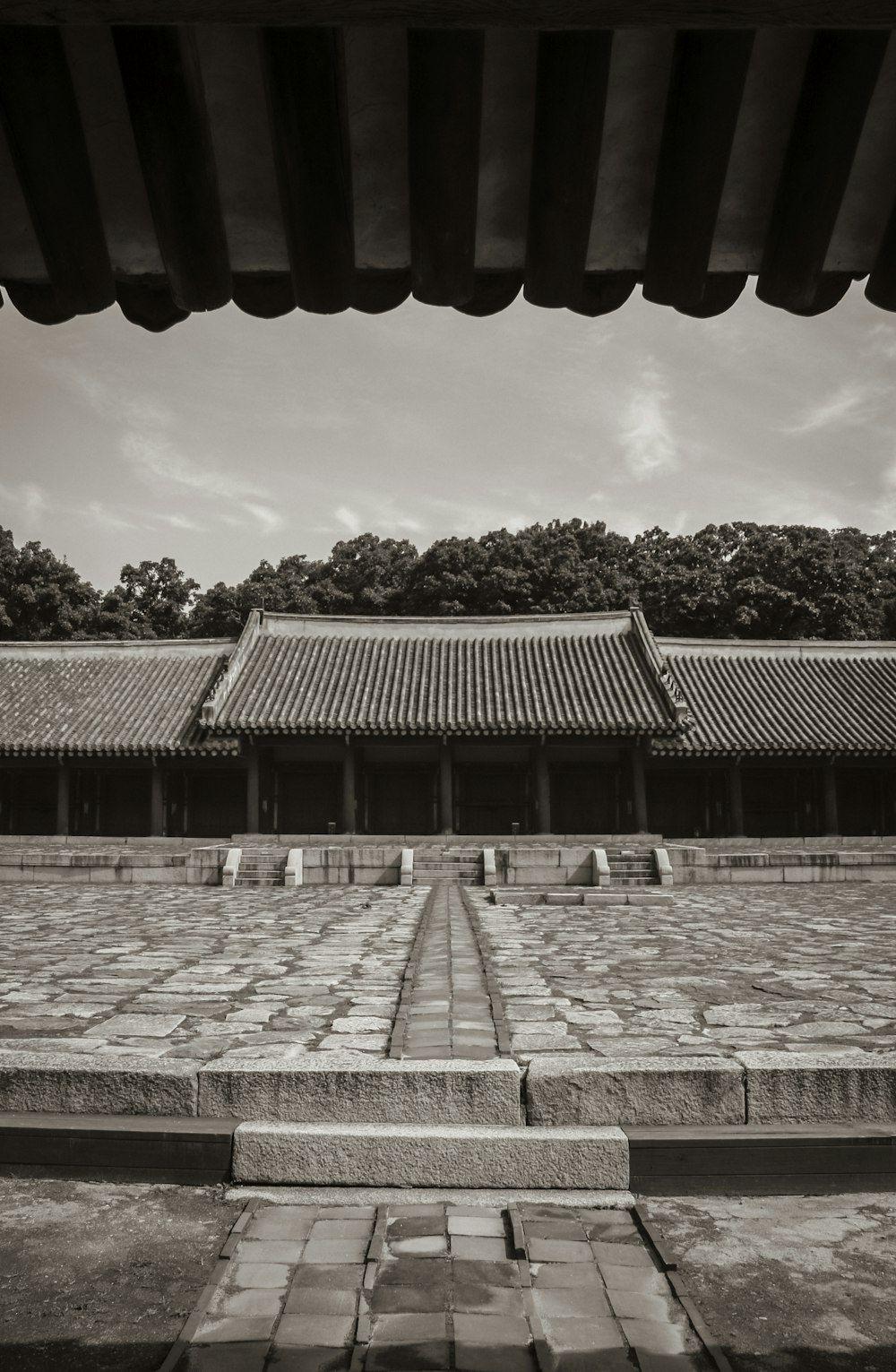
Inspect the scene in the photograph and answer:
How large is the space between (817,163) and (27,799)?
88.7ft

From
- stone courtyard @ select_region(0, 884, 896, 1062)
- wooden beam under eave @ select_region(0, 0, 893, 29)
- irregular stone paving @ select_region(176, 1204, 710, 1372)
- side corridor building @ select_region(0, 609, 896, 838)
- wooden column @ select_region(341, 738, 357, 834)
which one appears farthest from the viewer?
wooden column @ select_region(341, 738, 357, 834)

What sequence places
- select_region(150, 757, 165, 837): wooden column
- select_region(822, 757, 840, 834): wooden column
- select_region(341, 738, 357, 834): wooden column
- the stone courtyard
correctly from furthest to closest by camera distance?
select_region(150, 757, 165, 837): wooden column, select_region(822, 757, 840, 834): wooden column, select_region(341, 738, 357, 834): wooden column, the stone courtyard

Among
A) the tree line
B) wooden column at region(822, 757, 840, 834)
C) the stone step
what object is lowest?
the stone step

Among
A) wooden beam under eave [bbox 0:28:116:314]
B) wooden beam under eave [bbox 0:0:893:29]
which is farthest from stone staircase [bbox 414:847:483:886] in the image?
wooden beam under eave [bbox 0:0:893:29]

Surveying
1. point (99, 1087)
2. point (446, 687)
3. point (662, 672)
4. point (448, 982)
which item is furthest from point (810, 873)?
point (99, 1087)

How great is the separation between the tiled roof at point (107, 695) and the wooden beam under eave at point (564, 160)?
22.6 metres

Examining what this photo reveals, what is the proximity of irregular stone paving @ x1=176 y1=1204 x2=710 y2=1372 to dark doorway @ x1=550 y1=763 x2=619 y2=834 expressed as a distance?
22669 millimetres

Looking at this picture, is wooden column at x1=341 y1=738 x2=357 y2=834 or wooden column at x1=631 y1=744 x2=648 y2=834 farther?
wooden column at x1=631 y1=744 x2=648 y2=834

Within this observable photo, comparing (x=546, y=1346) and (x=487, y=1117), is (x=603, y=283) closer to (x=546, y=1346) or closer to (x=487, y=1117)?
(x=546, y=1346)

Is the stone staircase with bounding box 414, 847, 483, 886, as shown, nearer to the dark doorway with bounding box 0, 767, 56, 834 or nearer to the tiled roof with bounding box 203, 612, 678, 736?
the tiled roof with bounding box 203, 612, 678, 736

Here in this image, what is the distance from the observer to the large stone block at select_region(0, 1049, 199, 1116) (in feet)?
14.0

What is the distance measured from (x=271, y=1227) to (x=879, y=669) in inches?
1139

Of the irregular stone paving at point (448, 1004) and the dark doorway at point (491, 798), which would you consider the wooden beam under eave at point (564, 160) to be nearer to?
the irregular stone paving at point (448, 1004)

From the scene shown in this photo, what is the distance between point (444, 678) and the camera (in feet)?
87.7
